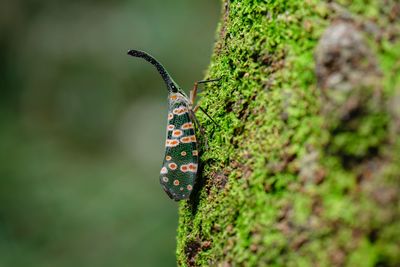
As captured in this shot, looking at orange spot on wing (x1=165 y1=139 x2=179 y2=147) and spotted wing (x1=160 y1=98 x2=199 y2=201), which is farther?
orange spot on wing (x1=165 y1=139 x2=179 y2=147)

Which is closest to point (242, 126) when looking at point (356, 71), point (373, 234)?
point (356, 71)

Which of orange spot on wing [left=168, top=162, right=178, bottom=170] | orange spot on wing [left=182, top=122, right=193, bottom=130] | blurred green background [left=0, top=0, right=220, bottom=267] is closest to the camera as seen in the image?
orange spot on wing [left=168, top=162, right=178, bottom=170]

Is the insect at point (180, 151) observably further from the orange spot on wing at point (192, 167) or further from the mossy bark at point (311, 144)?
the mossy bark at point (311, 144)

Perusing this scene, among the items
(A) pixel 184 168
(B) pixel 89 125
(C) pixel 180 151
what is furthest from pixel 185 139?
(B) pixel 89 125

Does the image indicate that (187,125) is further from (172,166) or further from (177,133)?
(172,166)

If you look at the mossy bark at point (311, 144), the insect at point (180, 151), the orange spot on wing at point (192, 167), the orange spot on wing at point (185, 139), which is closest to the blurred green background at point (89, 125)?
the insect at point (180, 151)

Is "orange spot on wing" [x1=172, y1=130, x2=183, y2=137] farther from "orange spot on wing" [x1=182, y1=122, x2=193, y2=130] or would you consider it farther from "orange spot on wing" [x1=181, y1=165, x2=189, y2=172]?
"orange spot on wing" [x1=181, y1=165, x2=189, y2=172]

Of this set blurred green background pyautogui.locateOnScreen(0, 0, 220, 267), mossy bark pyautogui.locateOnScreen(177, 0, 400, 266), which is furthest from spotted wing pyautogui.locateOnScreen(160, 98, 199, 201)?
blurred green background pyautogui.locateOnScreen(0, 0, 220, 267)
